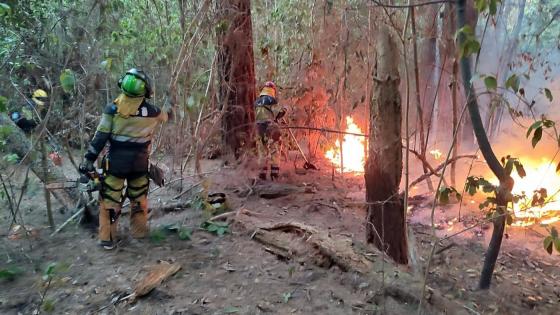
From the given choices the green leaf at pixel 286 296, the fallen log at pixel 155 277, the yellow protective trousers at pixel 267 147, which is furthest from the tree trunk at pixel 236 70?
the green leaf at pixel 286 296

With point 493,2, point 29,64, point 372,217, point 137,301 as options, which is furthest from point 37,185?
point 493,2

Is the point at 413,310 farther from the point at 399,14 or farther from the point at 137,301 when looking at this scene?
the point at 399,14

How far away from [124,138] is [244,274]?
6.10 feet

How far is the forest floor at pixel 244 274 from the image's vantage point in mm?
3449

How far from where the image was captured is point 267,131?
7.11m

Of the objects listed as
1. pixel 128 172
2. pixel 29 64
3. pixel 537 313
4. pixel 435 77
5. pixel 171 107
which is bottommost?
pixel 537 313

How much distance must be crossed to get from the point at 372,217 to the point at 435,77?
7896 mm

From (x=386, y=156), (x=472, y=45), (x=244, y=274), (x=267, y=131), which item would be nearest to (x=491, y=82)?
(x=472, y=45)

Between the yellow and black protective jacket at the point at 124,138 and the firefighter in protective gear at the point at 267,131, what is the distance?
2.14 metres

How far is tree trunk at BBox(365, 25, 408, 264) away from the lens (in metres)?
3.96

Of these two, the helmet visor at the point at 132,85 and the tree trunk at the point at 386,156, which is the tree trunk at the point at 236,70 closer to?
the helmet visor at the point at 132,85

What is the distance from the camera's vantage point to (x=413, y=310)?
11.0 feet

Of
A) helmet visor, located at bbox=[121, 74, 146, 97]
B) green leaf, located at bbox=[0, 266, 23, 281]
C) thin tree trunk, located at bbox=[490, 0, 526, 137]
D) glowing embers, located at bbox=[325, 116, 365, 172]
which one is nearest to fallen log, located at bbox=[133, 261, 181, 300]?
green leaf, located at bbox=[0, 266, 23, 281]

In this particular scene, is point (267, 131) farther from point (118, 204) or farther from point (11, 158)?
point (11, 158)
